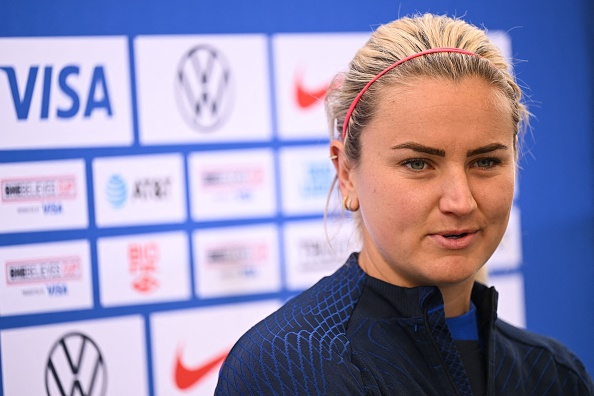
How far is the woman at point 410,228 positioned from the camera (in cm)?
93

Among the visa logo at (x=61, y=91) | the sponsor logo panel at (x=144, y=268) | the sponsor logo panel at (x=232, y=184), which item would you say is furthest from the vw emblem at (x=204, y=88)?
the sponsor logo panel at (x=144, y=268)

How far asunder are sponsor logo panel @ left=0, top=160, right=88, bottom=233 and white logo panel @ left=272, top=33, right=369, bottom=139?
0.60 metres

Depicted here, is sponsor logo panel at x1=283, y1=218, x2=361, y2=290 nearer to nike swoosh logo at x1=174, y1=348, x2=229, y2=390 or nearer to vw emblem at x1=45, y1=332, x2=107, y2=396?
nike swoosh logo at x1=174, y1=348, x2=229, y2=390

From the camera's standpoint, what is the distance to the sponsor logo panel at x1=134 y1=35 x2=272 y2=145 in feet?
6.49

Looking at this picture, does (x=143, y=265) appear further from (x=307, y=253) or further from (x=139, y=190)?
(x=307, y=253)

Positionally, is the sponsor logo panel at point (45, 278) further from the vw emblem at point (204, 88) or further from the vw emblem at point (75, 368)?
the vw emblem at point (204, 88)

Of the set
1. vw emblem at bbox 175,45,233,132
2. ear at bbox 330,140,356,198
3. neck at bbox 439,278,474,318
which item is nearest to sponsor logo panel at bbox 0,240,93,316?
vw emblem at bbox 175,45,233,132

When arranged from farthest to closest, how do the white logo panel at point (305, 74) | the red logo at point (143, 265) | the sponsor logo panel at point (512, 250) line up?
1. the sponsor logo panel at point (512, 250)
2. the white logo panel at point (305, 74)
3. the red logo at point (143, 265)

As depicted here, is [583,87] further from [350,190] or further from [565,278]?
[350,190]

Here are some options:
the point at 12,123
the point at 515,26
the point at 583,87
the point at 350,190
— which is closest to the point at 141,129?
the point at 12,123

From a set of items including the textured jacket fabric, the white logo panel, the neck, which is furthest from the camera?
the white logo panel

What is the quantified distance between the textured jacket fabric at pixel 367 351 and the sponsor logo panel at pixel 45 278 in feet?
3.39

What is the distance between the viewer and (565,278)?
2428mm

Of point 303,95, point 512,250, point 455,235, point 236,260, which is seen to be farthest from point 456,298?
point 512,250
